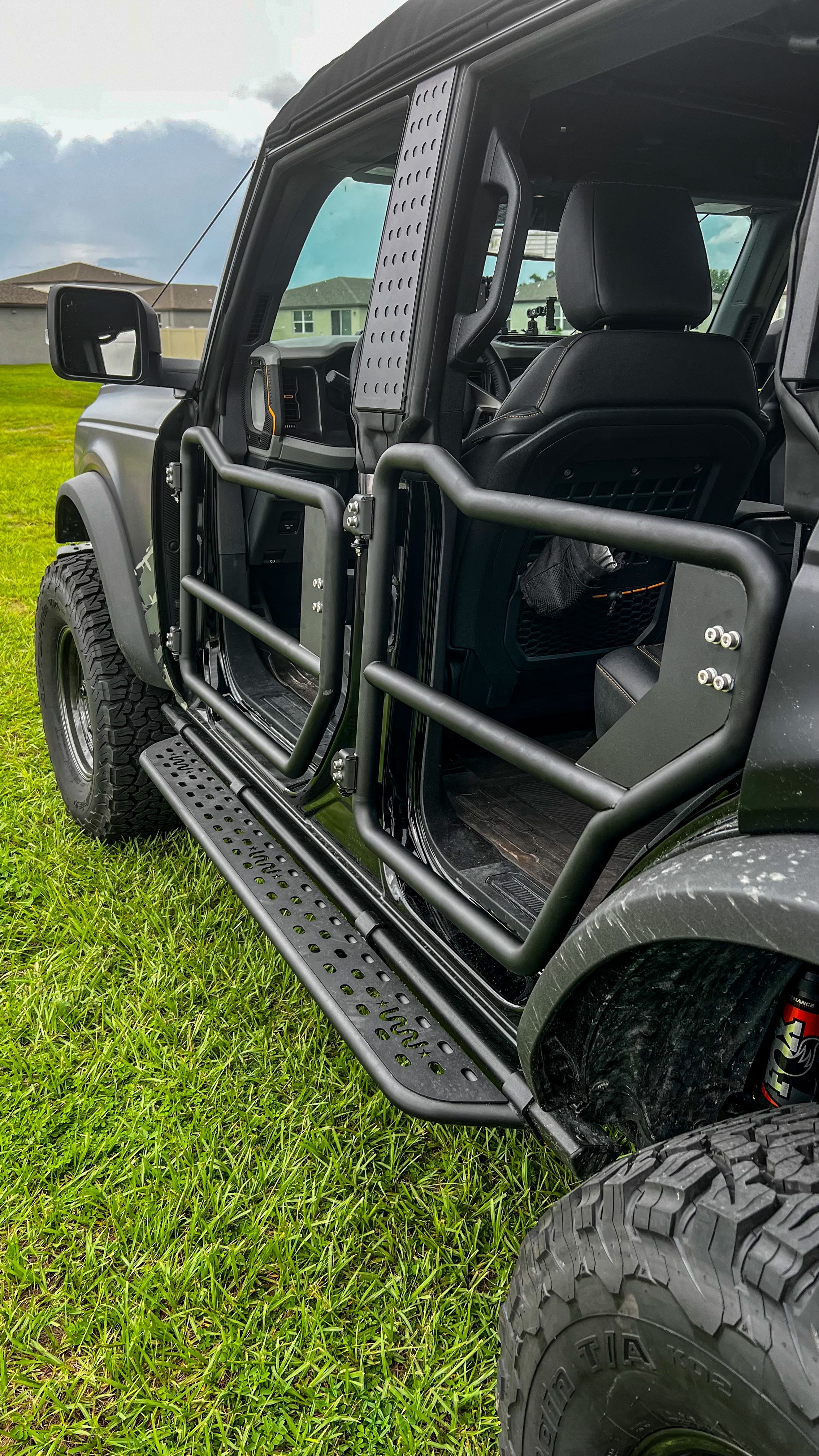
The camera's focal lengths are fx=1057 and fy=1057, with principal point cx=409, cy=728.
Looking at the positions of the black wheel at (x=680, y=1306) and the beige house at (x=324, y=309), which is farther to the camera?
the beige house at (x=324, y=309)

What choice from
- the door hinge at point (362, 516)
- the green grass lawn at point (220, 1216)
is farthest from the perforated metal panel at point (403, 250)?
the green grass lawn at point (220, 1216)

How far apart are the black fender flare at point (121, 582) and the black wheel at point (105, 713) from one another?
2.6 inches

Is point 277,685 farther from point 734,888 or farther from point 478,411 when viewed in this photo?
point 734,888

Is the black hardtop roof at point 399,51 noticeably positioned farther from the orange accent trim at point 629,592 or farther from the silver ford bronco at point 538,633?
the orange accent trim at point 629,592

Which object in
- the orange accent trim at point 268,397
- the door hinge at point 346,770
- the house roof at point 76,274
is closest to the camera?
the door hinge at point 346,770

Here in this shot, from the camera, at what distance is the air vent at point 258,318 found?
226cm

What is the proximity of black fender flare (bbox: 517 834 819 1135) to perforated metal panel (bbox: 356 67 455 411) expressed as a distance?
0.88m

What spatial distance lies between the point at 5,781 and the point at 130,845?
0.72m

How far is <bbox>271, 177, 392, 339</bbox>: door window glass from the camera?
6.48 ft

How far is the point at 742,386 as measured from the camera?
1844 millimetres

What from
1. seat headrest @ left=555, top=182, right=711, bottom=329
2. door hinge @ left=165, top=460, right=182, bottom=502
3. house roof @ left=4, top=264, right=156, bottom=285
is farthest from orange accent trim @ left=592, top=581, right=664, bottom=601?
house roof @ left=4, top=264, right=156, bottom=285

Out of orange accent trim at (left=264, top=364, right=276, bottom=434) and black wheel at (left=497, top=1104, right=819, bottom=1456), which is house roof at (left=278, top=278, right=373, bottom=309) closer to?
orange accent trim at (left=264, top=364, right=276, bottom=434)

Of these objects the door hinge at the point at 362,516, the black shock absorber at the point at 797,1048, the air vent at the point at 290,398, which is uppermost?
the air vent at the point at 290,398

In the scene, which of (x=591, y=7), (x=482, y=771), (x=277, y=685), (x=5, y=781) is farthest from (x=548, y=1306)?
(x=5, y=781)
